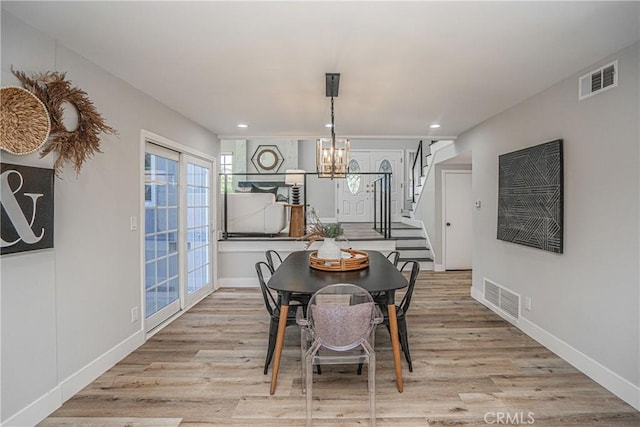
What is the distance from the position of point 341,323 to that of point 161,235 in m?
2.49

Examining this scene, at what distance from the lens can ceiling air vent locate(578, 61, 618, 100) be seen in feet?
7.75

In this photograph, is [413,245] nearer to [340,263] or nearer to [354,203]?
[354,203]

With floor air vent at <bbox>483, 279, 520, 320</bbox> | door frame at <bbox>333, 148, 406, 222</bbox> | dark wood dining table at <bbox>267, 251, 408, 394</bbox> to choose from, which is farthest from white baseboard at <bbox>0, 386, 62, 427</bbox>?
door frame at <bbox>333, 148, 406, 222</bbox>

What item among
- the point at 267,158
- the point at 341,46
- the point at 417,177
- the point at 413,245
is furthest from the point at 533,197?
the point at 267,158

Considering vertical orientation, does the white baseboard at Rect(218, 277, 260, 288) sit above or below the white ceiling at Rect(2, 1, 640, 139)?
below

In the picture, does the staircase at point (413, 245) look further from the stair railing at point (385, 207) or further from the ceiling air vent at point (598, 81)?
the ceiling air vent at point (598, 81)

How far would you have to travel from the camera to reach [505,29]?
2006 mm

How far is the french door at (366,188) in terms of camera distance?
8.62 metres

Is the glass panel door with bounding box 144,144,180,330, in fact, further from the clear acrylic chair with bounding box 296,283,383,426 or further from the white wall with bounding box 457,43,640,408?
the white wall with bounding box 457,43,640,408

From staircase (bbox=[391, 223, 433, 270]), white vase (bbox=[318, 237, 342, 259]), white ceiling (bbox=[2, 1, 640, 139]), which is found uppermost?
white ceiling (bbox=[2, 1, 640, 139])

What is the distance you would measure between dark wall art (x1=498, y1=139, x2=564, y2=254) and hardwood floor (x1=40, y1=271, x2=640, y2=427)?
3.33 ft

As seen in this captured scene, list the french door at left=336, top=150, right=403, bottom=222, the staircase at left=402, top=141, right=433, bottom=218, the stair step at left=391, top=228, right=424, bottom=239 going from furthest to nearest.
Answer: the french door at left=336, top=150, right=403, bottom=222 → the staircase at left=402, top=141, right=433, bottom=218 → the stair step at left=391, top=228, right=424, bottom=239

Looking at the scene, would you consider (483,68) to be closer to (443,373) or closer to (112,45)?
(443,373)

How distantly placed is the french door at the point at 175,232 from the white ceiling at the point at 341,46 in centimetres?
80
